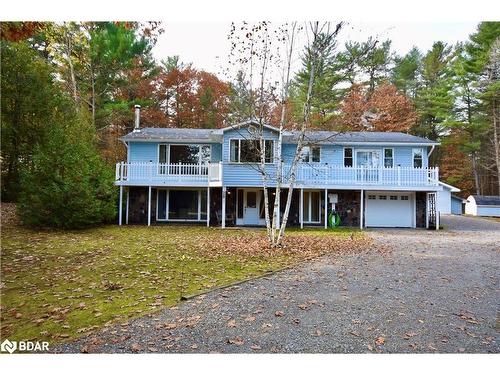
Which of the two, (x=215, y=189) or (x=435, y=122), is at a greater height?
(x=435, y=122)

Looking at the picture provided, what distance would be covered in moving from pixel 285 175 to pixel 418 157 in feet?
23.3

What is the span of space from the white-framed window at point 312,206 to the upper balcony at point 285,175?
5.25ft

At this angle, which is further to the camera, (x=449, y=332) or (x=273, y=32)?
(x=273, y=32)

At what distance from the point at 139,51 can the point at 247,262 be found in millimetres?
16032

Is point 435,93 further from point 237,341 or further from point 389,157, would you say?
point 237,341

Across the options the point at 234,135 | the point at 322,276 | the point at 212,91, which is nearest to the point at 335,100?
the point at 212,91

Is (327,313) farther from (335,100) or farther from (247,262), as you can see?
(335,100)

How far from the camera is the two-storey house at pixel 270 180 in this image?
15.6 metres

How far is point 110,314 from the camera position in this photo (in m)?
4.27

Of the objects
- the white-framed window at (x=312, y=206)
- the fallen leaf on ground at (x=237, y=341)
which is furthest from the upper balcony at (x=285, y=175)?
the fallen leaf on ground at (x=237, y=341)

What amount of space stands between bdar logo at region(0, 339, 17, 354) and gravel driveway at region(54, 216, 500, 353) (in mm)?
586

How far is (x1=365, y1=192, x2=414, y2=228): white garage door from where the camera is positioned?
1669 cm

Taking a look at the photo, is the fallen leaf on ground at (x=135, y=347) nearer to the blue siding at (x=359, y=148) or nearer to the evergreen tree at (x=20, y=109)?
the blue siding at (x=359, y=148)
